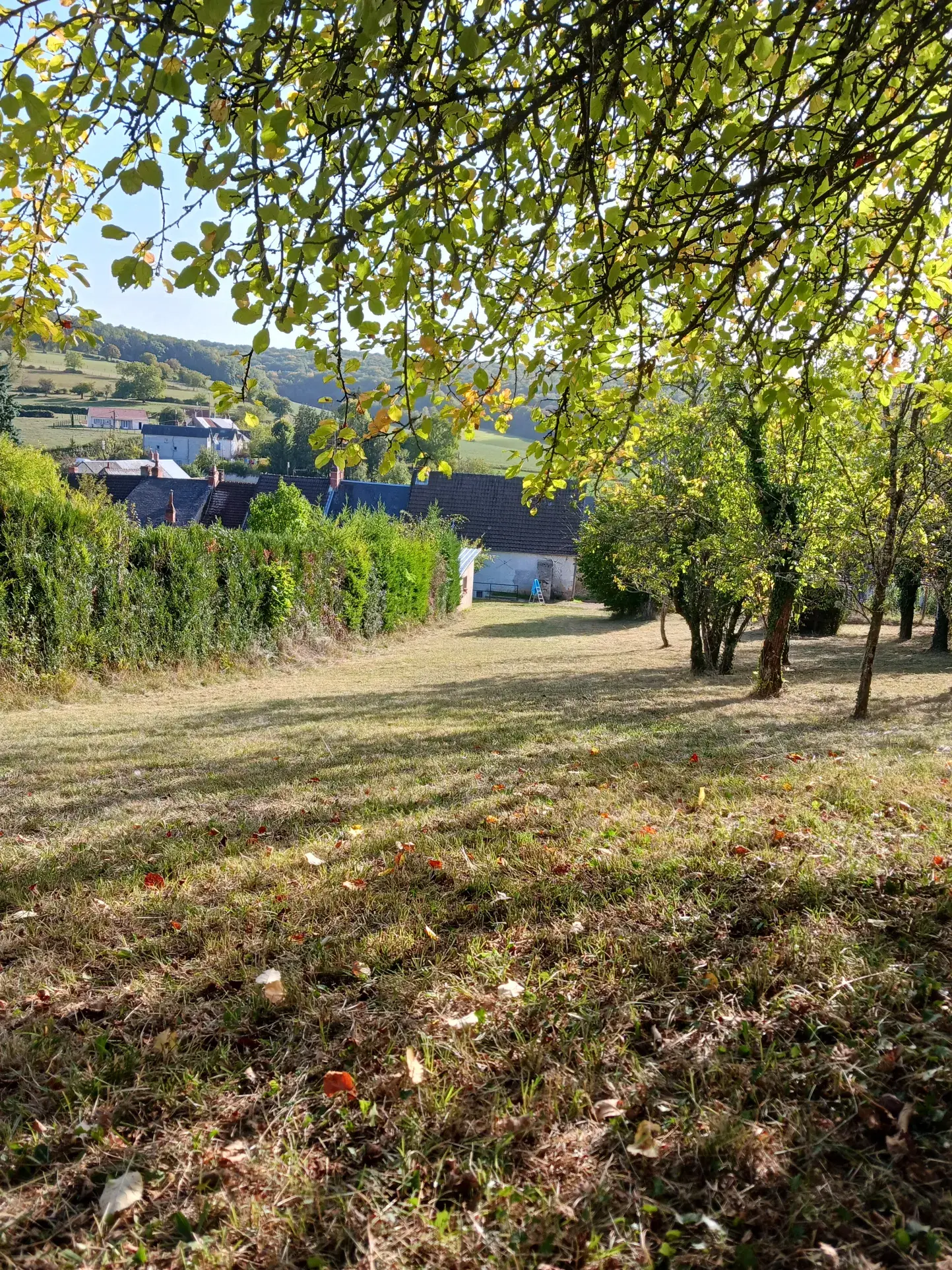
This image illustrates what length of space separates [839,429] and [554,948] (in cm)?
1004

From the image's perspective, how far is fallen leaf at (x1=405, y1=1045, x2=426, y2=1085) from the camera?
1960mm

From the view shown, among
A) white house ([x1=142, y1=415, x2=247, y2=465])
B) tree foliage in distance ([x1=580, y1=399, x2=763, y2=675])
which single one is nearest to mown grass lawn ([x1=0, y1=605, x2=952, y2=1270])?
tree foliage in distance ([x1=580, y1=399, x2=763, y2=675])

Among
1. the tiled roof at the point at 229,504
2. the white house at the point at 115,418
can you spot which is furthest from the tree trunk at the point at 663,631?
the white house at the point at 115,418

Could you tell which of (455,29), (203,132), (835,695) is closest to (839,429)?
(835,695)

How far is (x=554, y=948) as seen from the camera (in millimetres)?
2592

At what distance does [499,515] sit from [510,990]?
47.8 meters

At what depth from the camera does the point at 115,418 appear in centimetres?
10862

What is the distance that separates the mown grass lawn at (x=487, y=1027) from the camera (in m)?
1.57

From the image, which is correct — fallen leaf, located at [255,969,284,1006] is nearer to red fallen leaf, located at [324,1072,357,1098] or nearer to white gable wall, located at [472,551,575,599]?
red fallen leaf, located at [324,1072,357,1098]

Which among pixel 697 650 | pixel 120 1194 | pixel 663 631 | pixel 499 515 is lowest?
pixel 120 1194

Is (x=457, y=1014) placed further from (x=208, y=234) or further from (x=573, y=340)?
(x=573, y=340)

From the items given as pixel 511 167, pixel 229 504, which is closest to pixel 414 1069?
pixel 511 167

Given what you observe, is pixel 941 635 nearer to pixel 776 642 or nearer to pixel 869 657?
pixel 776 642

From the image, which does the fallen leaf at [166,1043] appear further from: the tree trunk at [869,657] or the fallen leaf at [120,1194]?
the tree trunk at [869,657]
